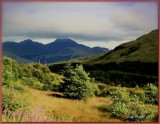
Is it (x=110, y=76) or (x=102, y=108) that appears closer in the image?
(x=102, y=108)

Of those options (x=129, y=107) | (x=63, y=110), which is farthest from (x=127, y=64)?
(x=63, y=110)

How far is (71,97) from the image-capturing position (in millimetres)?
10656

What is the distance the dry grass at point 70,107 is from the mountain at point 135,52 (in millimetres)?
1002

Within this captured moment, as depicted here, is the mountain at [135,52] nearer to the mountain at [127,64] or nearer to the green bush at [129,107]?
the mountain at [127,64]

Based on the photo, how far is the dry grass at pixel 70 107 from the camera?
9312 millimetres

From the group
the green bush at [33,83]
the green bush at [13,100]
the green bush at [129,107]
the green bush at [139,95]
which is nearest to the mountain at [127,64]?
the green bush at [139,95]

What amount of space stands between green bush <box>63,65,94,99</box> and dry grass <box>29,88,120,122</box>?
26cm

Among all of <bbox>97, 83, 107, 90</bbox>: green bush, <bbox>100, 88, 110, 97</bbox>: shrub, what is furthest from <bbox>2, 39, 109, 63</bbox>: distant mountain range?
<bbox>100, 88, 110, 97</bbox>: shrub

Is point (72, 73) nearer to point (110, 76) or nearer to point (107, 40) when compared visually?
point (110, 76)

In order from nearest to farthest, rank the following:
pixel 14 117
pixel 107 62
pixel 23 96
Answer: pixel 14 117 → pixel 23 96 → pixel 107 62

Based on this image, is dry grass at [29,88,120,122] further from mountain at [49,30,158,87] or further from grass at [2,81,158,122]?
mountain at [49,30,158,87]

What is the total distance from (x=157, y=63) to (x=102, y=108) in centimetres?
169

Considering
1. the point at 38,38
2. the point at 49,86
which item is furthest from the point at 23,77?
the point at 38,38

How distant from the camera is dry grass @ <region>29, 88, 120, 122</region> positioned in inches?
367
